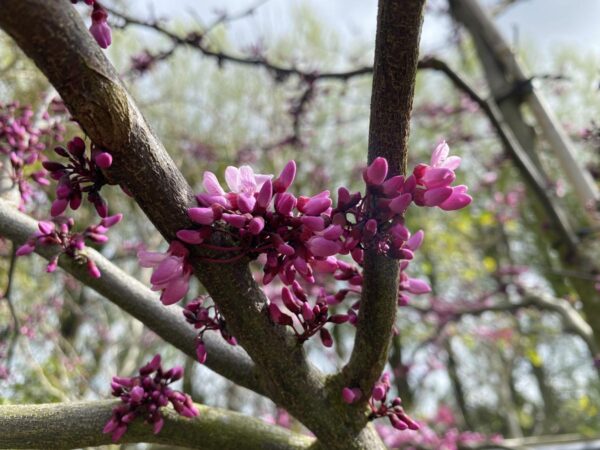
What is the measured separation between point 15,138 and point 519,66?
11.6ft

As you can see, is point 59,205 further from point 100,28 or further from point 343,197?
point 343,197

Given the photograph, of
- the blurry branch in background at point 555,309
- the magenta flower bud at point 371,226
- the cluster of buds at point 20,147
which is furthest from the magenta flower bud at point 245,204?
the blurry branch in background at point 555,309

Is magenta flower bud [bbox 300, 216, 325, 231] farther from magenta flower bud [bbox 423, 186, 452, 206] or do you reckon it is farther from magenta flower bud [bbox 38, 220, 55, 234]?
magenta flower bud [bbox 38, 220, 55, 234]

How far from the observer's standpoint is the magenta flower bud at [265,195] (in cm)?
99

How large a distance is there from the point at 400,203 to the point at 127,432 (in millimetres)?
929

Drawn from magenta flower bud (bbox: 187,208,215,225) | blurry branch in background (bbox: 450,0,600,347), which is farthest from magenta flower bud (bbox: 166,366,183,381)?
blurry branch in background (bbox: 450,0,600,347)

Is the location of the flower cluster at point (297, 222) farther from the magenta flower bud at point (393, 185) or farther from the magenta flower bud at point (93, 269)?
the magenta flower bud at point (93, 269)

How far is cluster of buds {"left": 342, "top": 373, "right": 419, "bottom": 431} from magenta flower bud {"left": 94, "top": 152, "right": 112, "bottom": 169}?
0.80 metres

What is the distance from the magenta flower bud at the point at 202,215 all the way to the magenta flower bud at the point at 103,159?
164 mm

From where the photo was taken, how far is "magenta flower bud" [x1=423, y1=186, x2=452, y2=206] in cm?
101

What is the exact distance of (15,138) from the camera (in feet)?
6.39

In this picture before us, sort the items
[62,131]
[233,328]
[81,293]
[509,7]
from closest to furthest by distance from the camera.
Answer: [233,328] < [62,131] < [509,7] < [81,293]

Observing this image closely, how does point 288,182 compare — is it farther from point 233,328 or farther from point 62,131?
point 62,131

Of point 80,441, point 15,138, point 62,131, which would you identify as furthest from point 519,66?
point 80,441
